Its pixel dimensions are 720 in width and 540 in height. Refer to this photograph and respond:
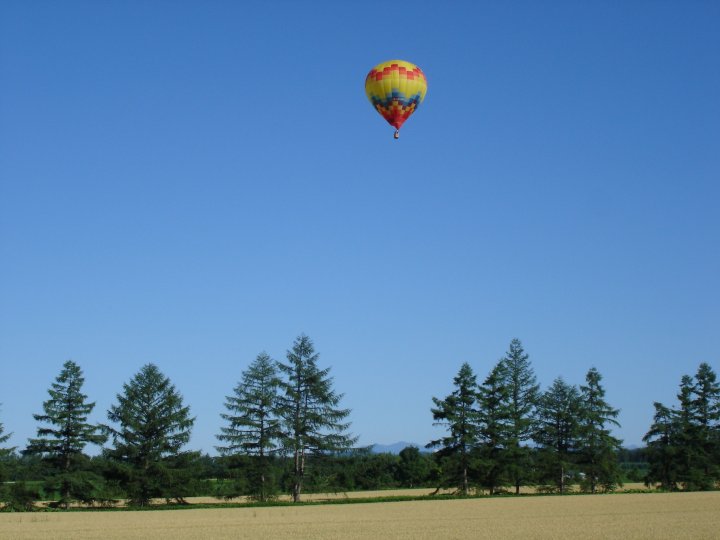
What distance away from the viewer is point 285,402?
68688 mm

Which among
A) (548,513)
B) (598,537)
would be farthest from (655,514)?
(598,537)

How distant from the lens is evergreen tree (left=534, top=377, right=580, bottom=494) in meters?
74.7

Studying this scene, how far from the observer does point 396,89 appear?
52000 millimetres

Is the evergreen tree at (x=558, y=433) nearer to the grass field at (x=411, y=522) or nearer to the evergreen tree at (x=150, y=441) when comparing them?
the grass field at (x=411, y=522)

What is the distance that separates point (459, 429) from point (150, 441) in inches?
990

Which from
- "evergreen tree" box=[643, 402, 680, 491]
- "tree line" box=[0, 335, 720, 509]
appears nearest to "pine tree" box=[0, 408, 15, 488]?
"tree line" box=[0, 335, 720, 509]

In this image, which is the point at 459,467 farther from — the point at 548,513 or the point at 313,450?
the point at 548,513

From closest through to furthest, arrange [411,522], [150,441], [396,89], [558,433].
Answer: [411,522]
[396,89]
[150,441]
[558,433]

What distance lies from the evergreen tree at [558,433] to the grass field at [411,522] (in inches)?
659

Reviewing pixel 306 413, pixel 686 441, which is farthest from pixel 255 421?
pixel 686 441

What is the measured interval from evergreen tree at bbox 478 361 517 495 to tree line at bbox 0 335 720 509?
0.10 m

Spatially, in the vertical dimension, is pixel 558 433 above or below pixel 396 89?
below

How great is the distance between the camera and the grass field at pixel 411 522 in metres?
35.4

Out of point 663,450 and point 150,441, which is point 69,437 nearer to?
point 150,441
